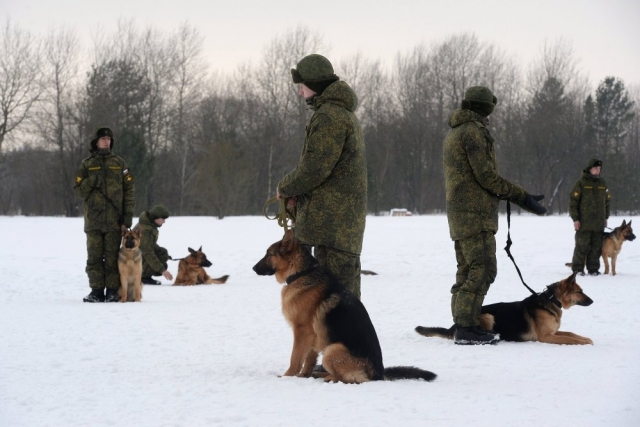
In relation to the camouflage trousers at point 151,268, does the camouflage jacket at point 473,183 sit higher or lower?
higher

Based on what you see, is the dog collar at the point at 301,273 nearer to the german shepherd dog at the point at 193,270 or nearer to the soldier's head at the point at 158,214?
the soldier's head at the point at 158,214

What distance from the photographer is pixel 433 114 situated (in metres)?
52.9

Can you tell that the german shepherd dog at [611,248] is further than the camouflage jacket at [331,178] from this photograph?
Yes

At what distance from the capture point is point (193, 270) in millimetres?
14102

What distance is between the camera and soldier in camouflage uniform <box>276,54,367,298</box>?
5352 mm

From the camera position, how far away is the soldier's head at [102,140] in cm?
1028

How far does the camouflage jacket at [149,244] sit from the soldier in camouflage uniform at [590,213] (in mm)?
8153

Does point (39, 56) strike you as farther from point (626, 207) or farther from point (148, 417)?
point (148, 417)

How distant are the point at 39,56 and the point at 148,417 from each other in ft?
123

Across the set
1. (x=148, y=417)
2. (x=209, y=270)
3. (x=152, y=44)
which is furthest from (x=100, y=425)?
(x=152, y=44)

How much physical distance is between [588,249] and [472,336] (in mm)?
8694

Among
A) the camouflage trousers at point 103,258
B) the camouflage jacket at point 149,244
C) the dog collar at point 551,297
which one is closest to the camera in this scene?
the dog collar at point 551,297

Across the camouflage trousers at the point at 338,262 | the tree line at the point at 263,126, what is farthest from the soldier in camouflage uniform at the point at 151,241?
the tree line at the point at 263,126

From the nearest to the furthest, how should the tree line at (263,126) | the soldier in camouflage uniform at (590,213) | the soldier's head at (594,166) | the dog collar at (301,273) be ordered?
1. the dog collar at (301,273)
2. the soldier's head at (594,166)
3. the soldier in camouflage uniform at (590,213)
4. the tree line at (263,126)
